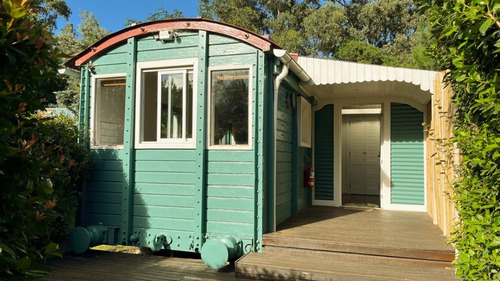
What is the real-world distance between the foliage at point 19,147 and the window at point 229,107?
2935 millimetres

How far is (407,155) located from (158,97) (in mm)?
4862

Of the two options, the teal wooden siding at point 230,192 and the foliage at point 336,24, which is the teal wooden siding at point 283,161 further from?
the foliage at point 336,24

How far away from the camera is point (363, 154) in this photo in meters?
9.64

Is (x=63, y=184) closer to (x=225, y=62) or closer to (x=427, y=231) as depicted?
(x=225, y=62)

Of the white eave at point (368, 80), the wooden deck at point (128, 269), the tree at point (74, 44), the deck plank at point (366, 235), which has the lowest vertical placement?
the wooden deck at point (128, 269)

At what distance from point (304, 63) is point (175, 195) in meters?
2.95

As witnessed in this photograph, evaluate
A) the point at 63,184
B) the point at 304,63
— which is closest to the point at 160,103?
the point at 63,184

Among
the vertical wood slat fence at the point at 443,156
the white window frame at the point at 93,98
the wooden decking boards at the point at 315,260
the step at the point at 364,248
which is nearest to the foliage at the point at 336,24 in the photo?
the vertical wood slat fence at the point at 443,156

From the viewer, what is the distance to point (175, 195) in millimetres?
4723

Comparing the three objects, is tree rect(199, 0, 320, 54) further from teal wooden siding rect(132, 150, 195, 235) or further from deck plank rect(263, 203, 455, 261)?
teal wooden siding rect(132, 150, 195, 235)

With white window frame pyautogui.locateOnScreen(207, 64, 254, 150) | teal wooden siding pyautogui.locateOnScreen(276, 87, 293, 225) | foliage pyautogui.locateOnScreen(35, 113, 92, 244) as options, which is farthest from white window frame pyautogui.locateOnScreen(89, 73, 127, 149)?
teal wooden siding pyautogui.locateOnScreen(276, 87, 293, 225)

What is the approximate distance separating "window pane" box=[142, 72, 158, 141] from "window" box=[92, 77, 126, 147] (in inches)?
17.0

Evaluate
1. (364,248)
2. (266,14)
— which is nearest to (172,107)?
(364,248)

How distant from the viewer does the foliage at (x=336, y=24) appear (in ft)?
63.4
